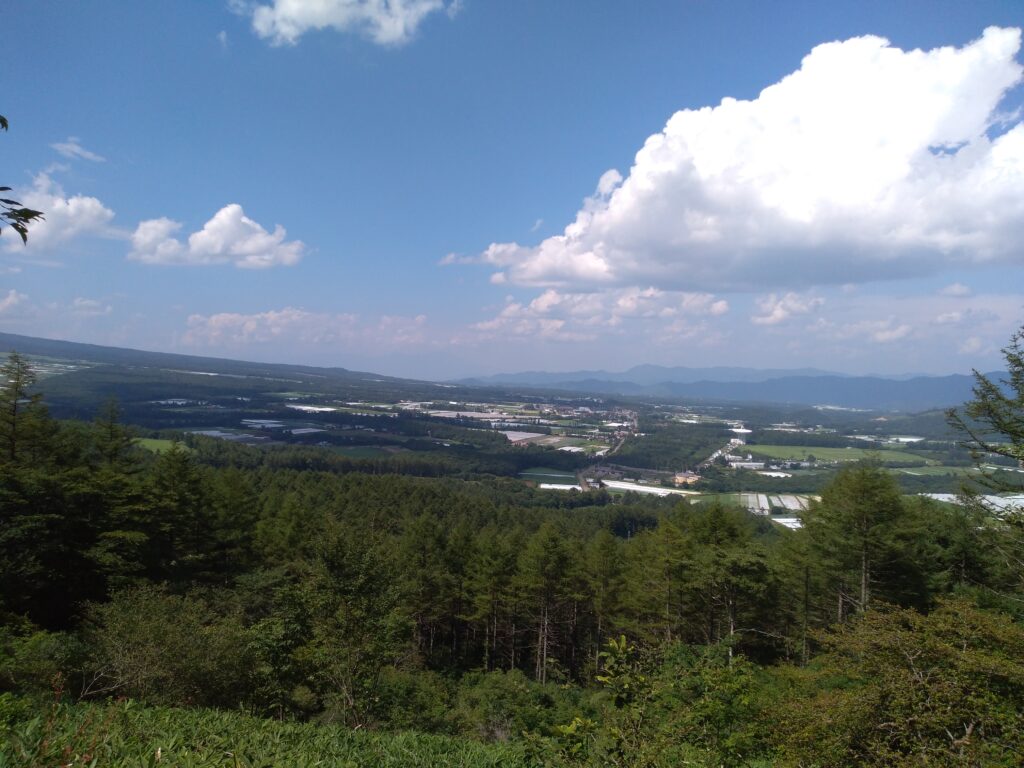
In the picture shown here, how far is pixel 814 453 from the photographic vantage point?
128 m

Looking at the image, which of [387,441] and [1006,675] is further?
[387,441]

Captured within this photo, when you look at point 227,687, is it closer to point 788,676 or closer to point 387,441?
point 788,676

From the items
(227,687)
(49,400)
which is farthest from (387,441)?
(227,687)

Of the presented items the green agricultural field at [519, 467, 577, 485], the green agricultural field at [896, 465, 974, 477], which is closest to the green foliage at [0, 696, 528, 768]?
the green agricultural field at [519, 467, 577, 485]

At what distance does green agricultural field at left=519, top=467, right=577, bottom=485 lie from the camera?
3856 inches

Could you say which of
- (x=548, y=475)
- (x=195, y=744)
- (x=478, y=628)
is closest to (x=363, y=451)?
(x=548, y=475)

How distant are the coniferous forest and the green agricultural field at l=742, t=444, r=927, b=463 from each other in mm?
104174

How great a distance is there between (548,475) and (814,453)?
76076 millimetres

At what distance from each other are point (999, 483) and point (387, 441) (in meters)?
116

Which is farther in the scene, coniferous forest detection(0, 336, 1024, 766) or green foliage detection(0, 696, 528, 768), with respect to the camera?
coniferous forest detection(0, 336, 1024, 766)

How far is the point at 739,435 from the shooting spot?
553 feet

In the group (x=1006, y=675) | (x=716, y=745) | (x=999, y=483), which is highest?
(x=999, y=483)

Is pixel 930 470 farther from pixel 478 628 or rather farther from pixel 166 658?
pixel 166 658

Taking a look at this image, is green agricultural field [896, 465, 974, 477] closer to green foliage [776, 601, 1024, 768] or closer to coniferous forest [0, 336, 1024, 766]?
coniferous forest [0, 336, 1024, 766]
